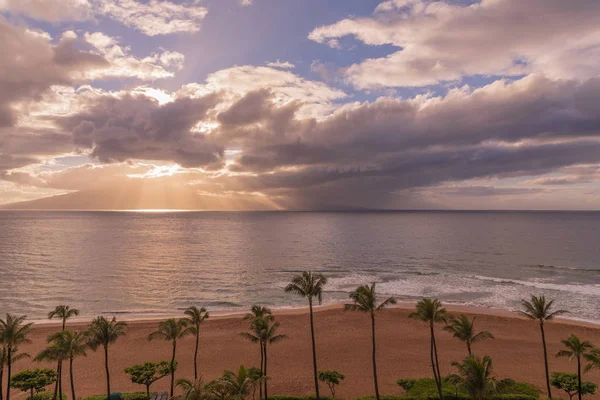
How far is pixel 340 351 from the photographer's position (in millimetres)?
48094

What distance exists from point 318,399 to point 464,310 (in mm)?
43867

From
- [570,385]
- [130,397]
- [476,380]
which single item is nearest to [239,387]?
[476,380]

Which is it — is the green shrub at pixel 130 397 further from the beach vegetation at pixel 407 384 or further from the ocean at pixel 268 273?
the ocean at pixel 268 273

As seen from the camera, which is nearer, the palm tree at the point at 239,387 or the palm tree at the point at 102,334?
the palm tree at the point at 239,387

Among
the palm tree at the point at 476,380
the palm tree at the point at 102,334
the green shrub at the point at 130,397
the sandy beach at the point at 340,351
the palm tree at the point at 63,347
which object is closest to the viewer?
the palm tree at the point at 476,380

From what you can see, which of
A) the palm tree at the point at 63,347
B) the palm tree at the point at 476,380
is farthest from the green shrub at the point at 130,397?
the palm tree at the point at 476,380

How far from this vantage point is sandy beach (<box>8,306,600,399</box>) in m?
40.3

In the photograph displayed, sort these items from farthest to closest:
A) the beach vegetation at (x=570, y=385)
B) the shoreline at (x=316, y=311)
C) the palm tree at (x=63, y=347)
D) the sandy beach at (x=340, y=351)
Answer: the shoreline at (x=316, y=311) < the sandy beach at (x=340, y=351) < the beach vegetation at (x=570, y=385) < the palm tree at (x=63, y=347)

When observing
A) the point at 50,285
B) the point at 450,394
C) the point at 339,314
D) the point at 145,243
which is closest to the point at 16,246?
the point at 145,243

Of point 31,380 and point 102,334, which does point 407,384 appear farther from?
point 31,380

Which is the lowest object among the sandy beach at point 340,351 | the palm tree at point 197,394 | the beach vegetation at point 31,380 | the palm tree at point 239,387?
the sandy beach at point 340,351

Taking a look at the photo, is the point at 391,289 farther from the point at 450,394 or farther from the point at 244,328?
the point at 450,394

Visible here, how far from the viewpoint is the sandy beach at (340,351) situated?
40.3 meters

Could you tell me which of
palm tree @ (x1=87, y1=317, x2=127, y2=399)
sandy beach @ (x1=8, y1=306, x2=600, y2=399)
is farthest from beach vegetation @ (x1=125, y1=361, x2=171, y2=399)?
sandy beach @ (x1=8, y1=306, x2=600, y2=399)
